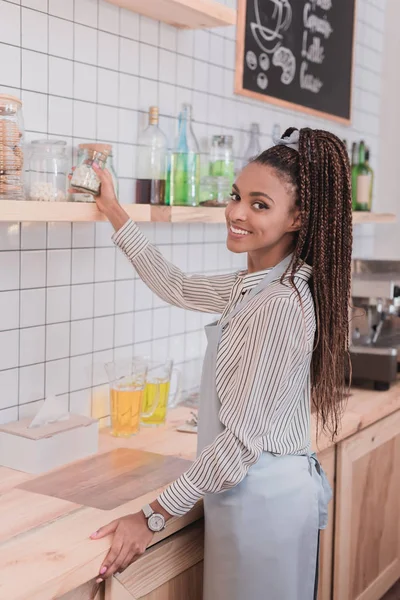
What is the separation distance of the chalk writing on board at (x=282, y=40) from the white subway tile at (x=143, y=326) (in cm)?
102

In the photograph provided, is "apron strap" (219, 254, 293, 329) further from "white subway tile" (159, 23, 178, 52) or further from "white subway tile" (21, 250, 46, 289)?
"white subway tile" (159, 23, 178, 52)

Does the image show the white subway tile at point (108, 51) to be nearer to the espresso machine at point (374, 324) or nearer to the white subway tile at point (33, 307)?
the white subway tile at point (33, 307)

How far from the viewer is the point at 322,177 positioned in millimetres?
1688

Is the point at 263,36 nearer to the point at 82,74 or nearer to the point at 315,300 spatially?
the point at 82,74

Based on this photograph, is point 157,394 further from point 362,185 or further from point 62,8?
point 362,185

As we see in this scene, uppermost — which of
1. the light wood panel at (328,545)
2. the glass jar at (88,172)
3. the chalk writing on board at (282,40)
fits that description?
the chalk writing on board at (282,40)

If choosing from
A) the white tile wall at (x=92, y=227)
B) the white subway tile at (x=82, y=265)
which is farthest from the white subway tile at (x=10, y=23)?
the white subway tile at (x=82, y=265)

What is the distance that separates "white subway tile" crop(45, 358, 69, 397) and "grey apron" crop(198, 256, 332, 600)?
0.57m

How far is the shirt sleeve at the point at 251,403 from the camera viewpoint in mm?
1568

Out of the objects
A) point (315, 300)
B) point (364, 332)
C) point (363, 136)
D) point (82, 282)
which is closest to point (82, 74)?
point (82, 282)

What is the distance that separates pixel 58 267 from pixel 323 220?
0.78 meters

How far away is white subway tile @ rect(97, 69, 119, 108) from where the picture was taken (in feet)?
7.25

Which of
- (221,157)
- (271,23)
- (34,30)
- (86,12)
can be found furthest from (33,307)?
(271,23)

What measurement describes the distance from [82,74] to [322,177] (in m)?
0.81
